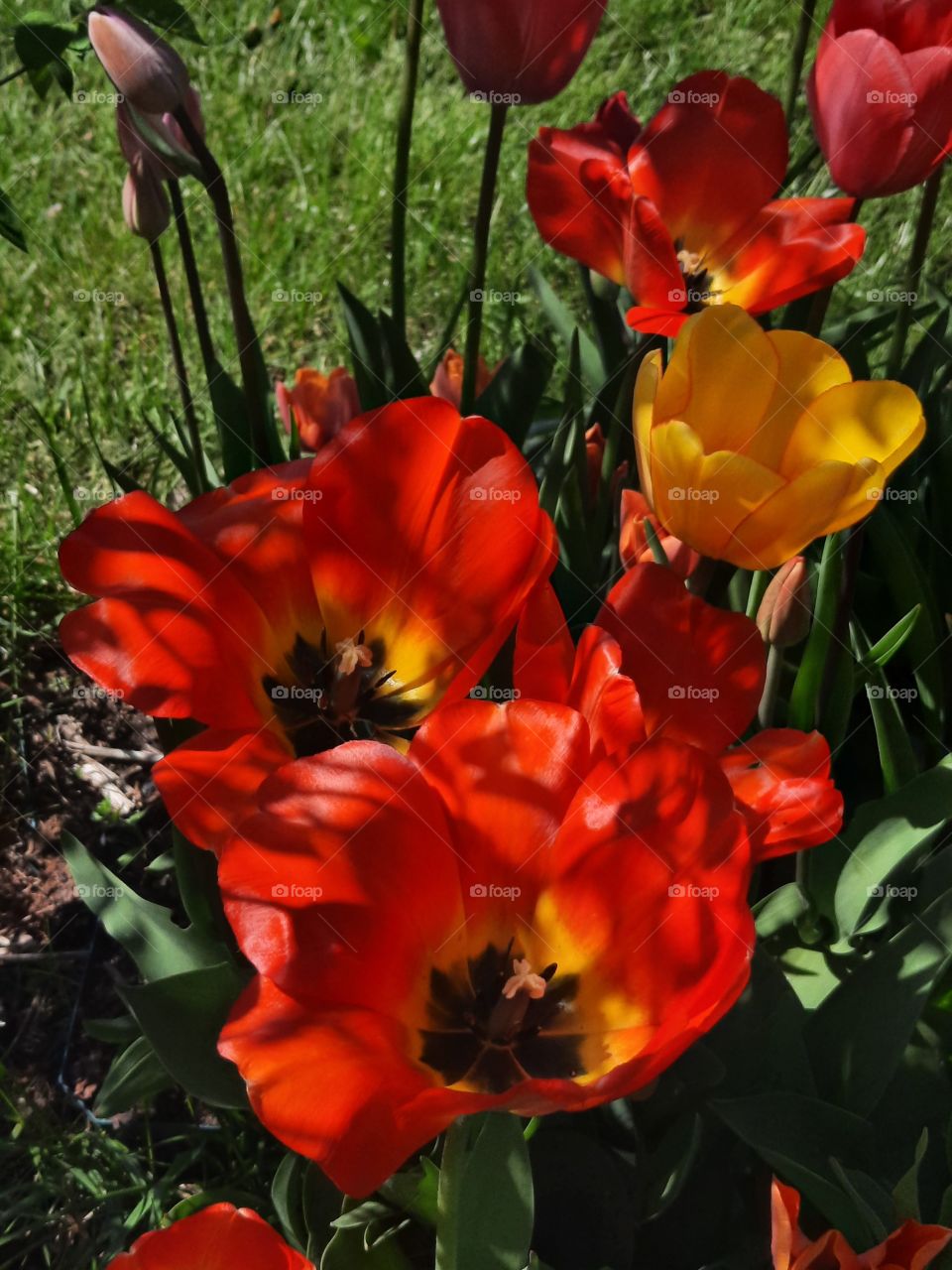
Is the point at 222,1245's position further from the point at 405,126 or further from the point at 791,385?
the point at 405,126

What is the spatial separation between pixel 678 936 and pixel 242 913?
27 cm

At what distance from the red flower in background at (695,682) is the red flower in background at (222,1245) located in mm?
433

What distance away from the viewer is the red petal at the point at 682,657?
102 cm

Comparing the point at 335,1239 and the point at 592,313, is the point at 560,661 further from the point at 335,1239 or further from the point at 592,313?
the point at 592,313

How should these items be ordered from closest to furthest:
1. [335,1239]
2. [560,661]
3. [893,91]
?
[560,661] < [335,1239] < [893,91]

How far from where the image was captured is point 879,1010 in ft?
3.76

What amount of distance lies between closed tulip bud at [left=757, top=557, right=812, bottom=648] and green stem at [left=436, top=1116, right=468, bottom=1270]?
1.66 feet

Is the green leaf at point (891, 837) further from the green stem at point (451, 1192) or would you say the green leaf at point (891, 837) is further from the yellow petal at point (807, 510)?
the green stem at point (451, 1192)

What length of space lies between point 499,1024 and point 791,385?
1.75ft

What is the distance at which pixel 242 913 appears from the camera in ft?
2.75

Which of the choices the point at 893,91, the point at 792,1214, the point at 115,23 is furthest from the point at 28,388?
the point at 792,1214

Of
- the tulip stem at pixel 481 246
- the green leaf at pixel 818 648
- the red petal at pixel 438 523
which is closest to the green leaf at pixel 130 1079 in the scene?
the red petal at pixel 438 523

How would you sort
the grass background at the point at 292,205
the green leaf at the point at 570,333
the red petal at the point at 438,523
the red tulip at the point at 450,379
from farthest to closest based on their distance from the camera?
the grass background at the point at 292,205 < the green leaf at the point at 570,333 < the red tulip at the point at 450,379 < the red petal at the point at 438,523

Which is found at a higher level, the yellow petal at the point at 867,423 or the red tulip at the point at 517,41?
the red tulip at the point at 517,41
